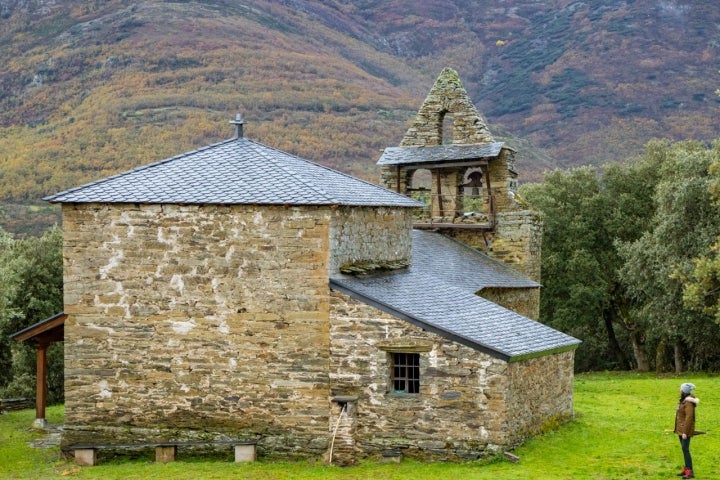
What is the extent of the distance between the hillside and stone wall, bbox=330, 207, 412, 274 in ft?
130

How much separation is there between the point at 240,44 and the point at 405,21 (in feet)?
150

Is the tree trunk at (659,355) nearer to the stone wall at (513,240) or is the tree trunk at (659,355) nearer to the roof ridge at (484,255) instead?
the stone wall at (513,240)

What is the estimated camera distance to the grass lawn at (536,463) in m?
15.5

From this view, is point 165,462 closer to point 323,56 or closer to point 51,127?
point 51,127

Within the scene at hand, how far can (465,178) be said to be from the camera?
29.8 metres

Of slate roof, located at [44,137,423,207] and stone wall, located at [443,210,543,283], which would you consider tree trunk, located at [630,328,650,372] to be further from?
slate roof, located at [44,137,423,207]

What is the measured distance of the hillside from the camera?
72.7m

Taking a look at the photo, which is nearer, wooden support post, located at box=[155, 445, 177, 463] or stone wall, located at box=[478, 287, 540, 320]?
wooden support post, located at box=[155, 445, 177, 463]

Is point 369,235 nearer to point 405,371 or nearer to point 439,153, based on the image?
point 405,371

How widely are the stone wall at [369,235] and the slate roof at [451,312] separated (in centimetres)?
37

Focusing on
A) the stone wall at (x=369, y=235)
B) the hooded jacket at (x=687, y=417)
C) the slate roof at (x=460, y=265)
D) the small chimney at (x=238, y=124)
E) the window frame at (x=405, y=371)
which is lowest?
the hooded jacket at (x=687, y=417)

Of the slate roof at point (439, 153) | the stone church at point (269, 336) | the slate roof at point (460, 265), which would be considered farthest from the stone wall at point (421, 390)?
the slate roof at point (439, 153)

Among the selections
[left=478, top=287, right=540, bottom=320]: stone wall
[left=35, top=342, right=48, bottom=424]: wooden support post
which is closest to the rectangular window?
[left=478, top=287, right=540, bottom=320]: stone wall

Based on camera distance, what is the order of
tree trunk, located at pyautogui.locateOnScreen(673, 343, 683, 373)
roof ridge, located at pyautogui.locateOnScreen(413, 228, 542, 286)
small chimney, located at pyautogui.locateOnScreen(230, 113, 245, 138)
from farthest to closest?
tree trunk, located at pyautogui.locateOnScreen(673, 343, 683, 373) → roof ridge, located at pyautogui.locateOnScreen(413, 228, 542, 286) → small chimney, located at pyautogui.locateOnScreen(230, 113, 245, 138)
